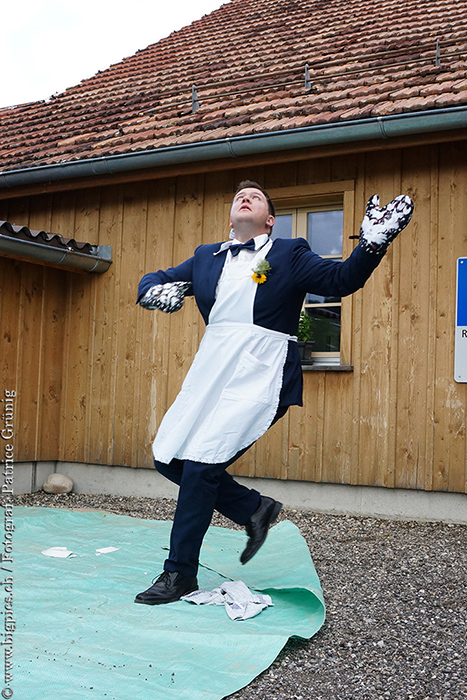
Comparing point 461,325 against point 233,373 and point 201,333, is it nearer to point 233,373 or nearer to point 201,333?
point 201,333

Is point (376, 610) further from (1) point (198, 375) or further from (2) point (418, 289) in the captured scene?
(2) point (418, 289)

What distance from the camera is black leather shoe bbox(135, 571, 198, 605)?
10.4 feet

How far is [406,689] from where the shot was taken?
2428 mm

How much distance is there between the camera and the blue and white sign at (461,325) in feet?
18.1

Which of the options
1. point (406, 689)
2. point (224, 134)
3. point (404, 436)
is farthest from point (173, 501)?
point (406, 689)

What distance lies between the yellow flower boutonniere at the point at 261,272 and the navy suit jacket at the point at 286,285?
3cm

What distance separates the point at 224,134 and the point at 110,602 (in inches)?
170

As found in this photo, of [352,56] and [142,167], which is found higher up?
[352,56]

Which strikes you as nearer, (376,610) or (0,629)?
(0,629)

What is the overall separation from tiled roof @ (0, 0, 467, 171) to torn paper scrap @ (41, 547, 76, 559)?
3.72 m

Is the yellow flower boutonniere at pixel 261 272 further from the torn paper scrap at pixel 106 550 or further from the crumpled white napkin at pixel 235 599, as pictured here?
the torn paper scrap at pixel 106 550

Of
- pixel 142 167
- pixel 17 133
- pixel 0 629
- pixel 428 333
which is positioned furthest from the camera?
pixel 17 133

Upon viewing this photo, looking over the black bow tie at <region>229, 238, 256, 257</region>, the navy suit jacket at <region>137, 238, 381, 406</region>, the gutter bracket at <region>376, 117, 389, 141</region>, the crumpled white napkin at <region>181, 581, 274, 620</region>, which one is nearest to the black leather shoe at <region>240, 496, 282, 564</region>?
the crumpled white napkin at <region>181, 581, 274, 620</region>

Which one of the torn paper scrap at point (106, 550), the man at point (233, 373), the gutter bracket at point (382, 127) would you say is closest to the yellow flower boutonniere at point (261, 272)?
the man at point (233, 373)
